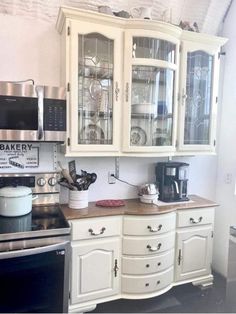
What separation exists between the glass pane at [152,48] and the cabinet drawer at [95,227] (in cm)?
129

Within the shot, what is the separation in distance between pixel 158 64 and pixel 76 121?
81 cm

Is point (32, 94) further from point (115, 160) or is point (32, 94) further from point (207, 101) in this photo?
point (207, 101)

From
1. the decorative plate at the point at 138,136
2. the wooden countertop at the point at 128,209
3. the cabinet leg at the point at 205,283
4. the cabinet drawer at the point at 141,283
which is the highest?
the decorative plate at the point at 138,136

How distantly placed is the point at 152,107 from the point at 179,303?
165 cm

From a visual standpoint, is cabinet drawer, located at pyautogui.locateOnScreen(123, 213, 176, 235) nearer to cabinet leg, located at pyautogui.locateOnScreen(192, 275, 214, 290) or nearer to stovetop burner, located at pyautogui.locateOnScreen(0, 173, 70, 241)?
stovetop burner, located at pyautogui.locateOnScreen(0, 173, 70, 241)

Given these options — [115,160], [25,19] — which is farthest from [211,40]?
[25,19]

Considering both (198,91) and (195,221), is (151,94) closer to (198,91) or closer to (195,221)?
(198,91)

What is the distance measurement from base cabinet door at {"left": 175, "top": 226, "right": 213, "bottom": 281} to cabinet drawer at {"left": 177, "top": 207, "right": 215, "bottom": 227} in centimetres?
6

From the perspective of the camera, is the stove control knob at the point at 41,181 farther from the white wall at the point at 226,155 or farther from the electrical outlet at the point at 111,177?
the white wall at the point at 226,155

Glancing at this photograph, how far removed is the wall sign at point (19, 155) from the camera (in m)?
2.09

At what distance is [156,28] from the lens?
2.10 metres

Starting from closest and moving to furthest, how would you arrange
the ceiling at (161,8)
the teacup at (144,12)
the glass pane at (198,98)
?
1. the ceiling at (161,8)
2. the teacup at (144,12)
3. the glass pane at (198,98)

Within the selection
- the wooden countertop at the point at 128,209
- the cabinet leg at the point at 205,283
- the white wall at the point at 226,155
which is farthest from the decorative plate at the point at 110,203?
the white wall at the point at 226,155

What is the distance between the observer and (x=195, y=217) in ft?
7.70
